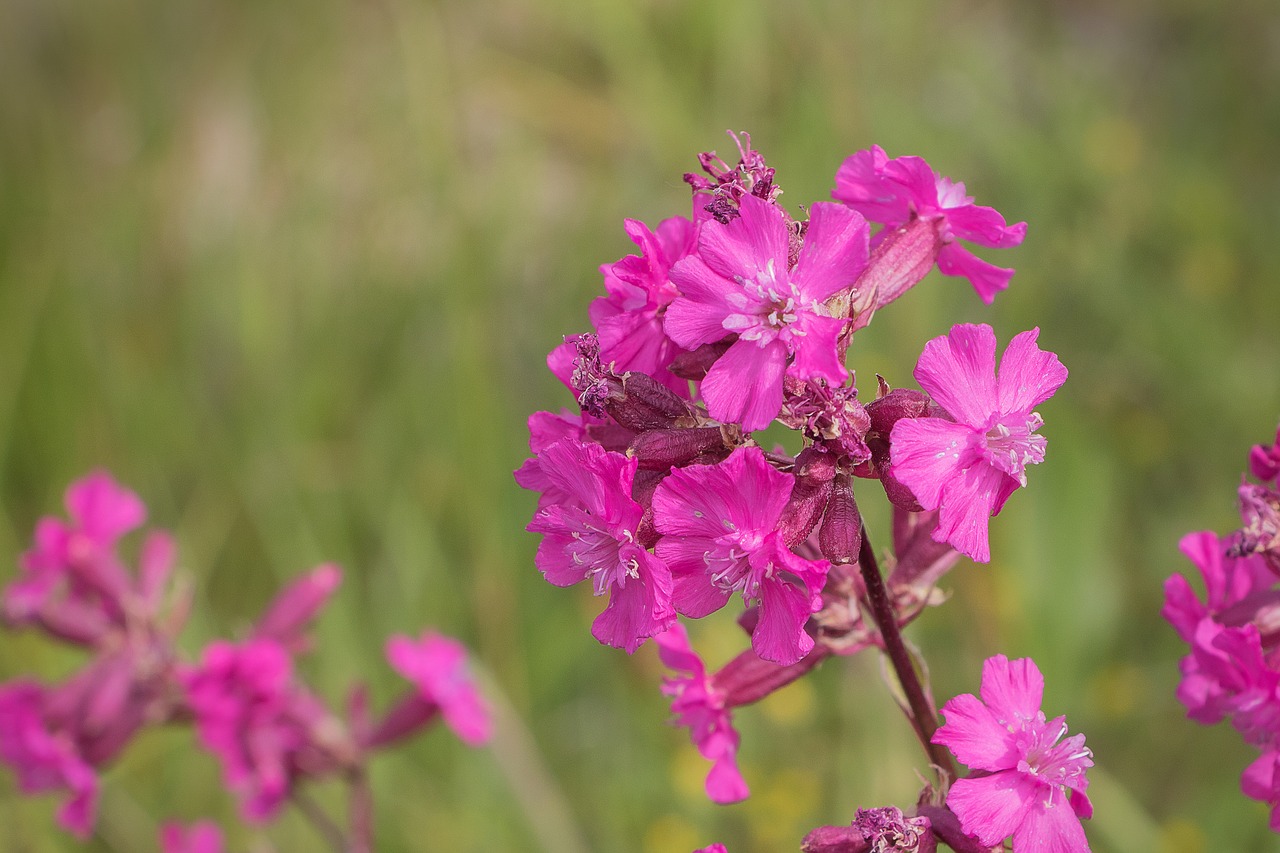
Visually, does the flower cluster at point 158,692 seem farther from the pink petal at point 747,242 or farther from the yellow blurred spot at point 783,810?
the pink petal at point 747,242

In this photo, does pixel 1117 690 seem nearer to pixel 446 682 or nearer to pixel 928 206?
pixel 446 682

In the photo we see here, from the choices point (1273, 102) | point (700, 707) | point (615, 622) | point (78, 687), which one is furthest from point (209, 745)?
point (1273, 102)

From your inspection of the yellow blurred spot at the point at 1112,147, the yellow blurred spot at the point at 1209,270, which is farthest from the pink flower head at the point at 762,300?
the yellow blurred spot at the point at 1112,147

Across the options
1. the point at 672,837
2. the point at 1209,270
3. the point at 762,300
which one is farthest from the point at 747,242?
the point at 1209,270

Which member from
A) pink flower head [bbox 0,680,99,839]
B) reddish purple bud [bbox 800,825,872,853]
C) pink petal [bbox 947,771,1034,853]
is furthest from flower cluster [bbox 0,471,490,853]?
pink petal [bbox 947,771,1034,853]

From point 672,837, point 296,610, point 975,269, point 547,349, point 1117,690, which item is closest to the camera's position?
point 975,269

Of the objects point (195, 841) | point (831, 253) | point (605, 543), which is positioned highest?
point (831, 253)

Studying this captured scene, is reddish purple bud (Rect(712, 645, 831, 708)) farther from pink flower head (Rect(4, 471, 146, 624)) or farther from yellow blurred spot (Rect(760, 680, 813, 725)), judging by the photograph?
yellow blurred spot (Rect(760, 680, 813, 725))
